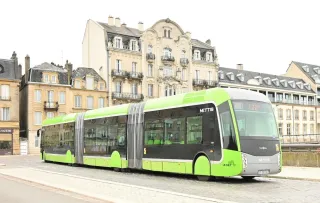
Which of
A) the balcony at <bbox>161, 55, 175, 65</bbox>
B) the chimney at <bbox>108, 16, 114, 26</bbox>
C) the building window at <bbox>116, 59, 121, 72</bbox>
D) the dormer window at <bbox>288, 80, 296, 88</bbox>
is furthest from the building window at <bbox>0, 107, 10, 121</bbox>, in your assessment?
the dormer window at <bbox>288, 80, 296, 88</bbox>

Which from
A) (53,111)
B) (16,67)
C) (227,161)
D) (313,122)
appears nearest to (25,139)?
(53,111)

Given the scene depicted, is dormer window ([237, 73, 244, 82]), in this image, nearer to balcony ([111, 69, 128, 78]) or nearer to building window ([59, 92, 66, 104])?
balcony ([111, 69, 128, 78])

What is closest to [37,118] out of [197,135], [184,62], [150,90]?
[150,90]

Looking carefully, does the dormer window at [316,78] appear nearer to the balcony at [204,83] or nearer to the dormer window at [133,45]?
the balcony at [204,83]

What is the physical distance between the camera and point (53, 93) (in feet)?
196

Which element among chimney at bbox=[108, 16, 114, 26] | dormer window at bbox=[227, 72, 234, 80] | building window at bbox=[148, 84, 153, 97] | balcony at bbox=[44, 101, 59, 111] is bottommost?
balcony at bbox=[44, 101, 59, 111]

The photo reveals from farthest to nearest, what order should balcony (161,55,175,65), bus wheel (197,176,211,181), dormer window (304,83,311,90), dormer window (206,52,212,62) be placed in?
1. dormer window (304,83,311,90)
2. dormer window (206,52,212,62)
3. balcony (161,55,175,65)
4. bus wheel (197,176,211,181)

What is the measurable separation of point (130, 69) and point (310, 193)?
54281mm

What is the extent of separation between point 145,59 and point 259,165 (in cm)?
5236

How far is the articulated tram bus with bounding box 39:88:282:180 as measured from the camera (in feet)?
50.1

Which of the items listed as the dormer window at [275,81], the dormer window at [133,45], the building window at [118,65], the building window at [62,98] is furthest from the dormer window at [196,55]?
the building window at [62,98]

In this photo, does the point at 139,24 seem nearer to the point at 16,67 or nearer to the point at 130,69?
the point at 130,69

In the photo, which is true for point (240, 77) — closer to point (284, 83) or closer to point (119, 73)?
point (284, 83)

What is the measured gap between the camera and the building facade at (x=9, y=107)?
183 feet
